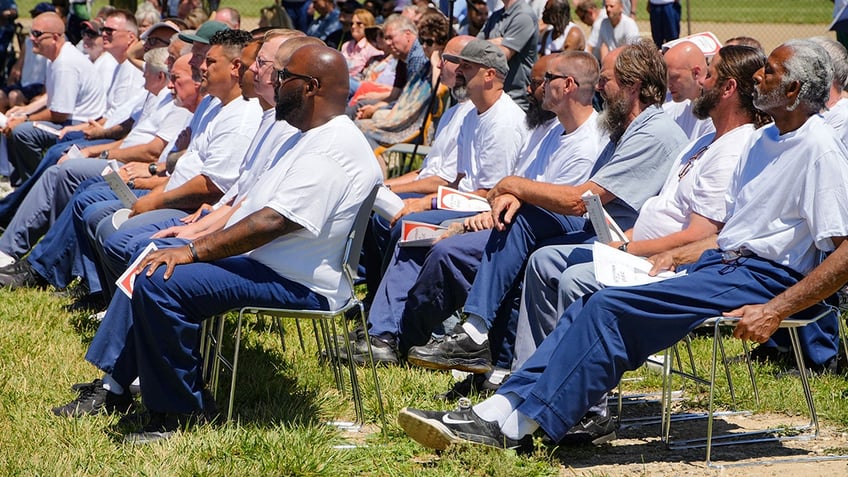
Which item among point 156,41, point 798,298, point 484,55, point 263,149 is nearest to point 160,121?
point 156,41

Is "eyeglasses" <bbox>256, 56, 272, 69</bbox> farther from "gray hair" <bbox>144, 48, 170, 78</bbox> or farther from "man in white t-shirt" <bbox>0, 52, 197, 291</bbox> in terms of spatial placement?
"gray hair" <bbox>144, 48, 170, 78</bbox>

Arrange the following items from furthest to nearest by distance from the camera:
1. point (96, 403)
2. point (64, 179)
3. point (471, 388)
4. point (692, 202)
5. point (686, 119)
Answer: point (64, 179) → point (686, 119) → point (471, 388) → point (692, 202) → point (96, 403)

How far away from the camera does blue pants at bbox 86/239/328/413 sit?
409 cm

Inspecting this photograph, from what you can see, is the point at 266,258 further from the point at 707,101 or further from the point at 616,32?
the point at 616,32

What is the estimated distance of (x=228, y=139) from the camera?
5871 millimetres

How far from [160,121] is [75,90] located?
116 inches

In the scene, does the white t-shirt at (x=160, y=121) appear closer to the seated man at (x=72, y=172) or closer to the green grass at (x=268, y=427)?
the seated man at (x=72, y=172)

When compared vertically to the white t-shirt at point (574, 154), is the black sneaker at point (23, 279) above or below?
below

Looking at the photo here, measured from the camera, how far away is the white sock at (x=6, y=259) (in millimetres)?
7406

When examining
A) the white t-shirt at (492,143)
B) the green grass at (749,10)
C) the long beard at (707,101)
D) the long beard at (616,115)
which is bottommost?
the green grass at (749,10)

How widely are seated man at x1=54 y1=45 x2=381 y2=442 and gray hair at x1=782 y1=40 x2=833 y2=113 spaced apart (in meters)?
1.71

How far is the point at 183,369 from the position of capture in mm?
4152

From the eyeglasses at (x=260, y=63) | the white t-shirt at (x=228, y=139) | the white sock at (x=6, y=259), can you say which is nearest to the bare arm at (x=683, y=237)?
the eyeglasses at (x=260, y=63)

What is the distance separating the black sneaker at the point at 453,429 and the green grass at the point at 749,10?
18335 mm
